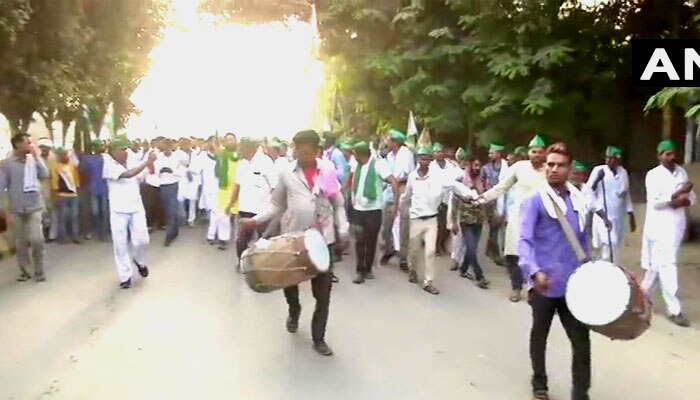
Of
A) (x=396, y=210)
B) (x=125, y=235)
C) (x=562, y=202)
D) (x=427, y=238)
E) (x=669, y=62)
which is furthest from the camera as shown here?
(x=396, y=210)

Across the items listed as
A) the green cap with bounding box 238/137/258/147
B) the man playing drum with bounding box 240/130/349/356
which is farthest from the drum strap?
the green cap with bounding box 238/137/258/147

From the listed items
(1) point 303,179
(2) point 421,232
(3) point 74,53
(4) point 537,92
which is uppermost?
(3) point 74,53

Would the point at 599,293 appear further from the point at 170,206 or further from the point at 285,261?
the point at 170,206

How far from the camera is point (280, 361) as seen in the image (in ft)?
24.6

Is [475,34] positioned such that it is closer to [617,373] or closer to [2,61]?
[2,61]

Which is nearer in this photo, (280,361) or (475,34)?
(280,361)

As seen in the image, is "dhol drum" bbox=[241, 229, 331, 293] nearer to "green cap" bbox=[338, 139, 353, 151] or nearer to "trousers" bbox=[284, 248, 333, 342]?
"trousers" bbox=[284, 248, 333, 342]

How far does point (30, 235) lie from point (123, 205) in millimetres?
1489

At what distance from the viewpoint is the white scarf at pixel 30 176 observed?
11.5 m

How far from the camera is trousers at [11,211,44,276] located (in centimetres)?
1152

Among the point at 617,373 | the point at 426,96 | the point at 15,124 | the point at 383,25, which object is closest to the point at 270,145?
the point at 426,96

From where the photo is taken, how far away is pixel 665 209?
9148 millimetres

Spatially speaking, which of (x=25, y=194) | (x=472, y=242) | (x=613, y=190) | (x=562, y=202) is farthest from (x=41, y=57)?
(x=562, y=202)

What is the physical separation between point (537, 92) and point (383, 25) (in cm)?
502
